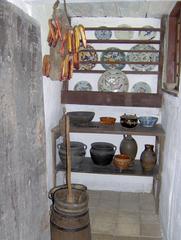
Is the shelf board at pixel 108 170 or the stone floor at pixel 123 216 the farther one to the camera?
the shelf board at pixel 108 170

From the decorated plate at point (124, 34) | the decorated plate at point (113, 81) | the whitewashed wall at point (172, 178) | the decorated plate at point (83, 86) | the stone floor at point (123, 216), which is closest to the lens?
the whitewashed wall at point (172, 178)

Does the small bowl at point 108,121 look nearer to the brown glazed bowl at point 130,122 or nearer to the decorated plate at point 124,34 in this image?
the brown glazed bowl at point 130,122

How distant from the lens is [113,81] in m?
2.83

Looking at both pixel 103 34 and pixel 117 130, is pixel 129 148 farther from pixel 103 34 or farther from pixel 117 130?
pixel 103 34

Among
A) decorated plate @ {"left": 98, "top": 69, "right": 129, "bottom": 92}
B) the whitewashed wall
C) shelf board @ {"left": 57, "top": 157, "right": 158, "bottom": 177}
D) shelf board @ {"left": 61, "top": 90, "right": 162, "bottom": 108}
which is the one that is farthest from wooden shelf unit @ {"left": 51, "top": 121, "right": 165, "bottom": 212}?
decorated plate @ {"left": 98, "top": 69, "right": 129, "bottom": 92}

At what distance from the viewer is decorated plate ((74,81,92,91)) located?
3.04 m

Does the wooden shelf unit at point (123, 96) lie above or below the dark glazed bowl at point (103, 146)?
above

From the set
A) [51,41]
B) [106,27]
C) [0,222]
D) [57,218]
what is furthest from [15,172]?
[106,27]

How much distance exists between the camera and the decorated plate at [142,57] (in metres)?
2.90

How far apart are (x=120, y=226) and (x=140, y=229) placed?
0.51 ft

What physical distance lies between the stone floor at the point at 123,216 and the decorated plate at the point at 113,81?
3.40 ft

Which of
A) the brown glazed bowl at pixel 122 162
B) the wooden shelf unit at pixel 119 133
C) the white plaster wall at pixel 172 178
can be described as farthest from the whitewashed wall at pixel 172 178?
the brown glazed bowl at pixel 122 162

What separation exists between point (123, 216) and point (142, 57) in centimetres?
144

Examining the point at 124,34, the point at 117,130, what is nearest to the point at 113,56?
the point at 124,34
